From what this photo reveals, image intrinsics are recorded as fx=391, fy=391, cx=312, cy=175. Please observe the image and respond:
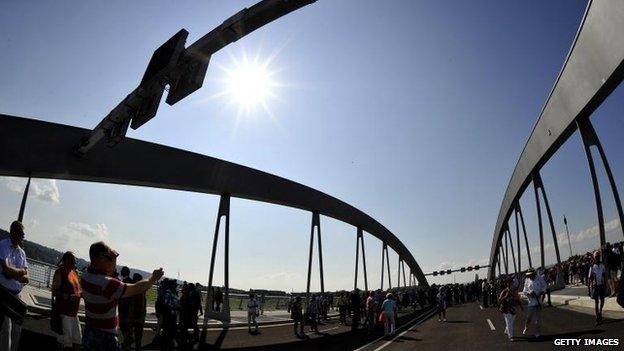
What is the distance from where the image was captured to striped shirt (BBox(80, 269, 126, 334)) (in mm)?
3295

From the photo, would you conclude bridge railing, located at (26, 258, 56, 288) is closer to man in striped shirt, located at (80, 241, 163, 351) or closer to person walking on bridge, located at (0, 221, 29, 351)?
person walking on bridge, located at (0, 221, 29, 351)

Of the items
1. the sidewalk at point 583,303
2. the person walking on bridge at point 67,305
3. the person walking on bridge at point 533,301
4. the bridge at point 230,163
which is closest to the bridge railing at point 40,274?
the bridge at point 230,163

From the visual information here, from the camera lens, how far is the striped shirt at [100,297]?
329cm

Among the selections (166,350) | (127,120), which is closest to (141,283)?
(166,350)

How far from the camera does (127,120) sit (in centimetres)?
1223

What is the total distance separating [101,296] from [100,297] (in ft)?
0.05

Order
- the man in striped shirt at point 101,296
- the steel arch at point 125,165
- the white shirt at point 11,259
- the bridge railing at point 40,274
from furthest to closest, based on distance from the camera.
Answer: the bridge railing at point 40,274 < the steel arch at point 125,165 < the white shirt at point 11,259 < the man in striped shirt at point 101,296

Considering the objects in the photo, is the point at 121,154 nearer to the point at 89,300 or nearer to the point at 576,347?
the point at 89,300

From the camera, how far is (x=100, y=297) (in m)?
3.30

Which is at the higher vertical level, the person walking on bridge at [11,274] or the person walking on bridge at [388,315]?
the person walking on bridge at [11,274]

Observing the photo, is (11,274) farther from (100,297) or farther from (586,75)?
(586,75)

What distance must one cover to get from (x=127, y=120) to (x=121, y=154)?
13.6ft

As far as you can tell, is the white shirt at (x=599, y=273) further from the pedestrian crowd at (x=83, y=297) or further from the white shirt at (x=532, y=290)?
the pedestrian crowd at (x=83, y=297)

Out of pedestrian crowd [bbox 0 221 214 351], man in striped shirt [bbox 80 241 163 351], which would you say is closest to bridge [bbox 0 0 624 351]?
pedestrian crowd [bbox 0 221 214 351]
